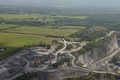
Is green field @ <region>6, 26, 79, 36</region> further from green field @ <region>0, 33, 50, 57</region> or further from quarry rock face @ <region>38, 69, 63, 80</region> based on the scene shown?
quarry rock face @ <region>38, 69, 63, 80</region>

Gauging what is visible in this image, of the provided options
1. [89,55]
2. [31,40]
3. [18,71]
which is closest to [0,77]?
[18,71]

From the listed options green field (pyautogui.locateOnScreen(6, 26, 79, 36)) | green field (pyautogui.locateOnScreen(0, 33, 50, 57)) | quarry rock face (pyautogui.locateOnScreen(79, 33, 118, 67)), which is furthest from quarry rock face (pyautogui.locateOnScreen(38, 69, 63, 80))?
green field (pyautogui.locateOnScreen(6, 26, 79, 36))

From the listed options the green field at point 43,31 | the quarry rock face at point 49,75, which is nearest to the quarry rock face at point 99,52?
the quarry rock face at point 49,75

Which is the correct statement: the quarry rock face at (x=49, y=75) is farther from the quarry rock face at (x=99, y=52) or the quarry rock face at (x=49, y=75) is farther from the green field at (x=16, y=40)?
the green field at (x=16, y=40)

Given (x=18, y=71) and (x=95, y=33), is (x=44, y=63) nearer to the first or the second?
(x=18, y=71)

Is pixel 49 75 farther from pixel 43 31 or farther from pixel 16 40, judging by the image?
pixel 43 31
